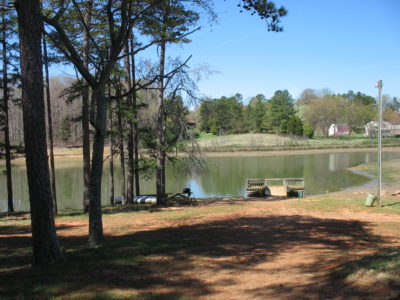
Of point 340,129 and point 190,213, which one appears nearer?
point 190,213

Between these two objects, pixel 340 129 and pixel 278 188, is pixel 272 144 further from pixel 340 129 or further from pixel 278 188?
pixel 278 188

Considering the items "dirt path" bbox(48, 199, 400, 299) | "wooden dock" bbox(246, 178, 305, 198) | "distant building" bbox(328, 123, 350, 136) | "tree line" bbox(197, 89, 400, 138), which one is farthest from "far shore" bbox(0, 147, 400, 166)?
"dirt path" bbox(48, 199, 400, 299)

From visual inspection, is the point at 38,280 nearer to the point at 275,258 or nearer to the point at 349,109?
the point at 275,258

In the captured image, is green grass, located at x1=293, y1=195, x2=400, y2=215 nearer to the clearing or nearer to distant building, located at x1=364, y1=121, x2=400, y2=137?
the clearing

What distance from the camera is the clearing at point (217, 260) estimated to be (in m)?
4.38

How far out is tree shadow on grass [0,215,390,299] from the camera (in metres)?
4.52

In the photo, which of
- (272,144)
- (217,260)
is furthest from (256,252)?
(272,144)

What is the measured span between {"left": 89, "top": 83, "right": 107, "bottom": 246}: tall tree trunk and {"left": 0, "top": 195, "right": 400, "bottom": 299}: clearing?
394 mm

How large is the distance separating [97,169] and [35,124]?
1.81 meters

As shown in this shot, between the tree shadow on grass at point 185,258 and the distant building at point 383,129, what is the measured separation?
7491cm

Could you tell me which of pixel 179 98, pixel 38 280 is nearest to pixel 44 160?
pixel 38 280

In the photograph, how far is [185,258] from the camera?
640 centimetres

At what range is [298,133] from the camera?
7456 centimetres

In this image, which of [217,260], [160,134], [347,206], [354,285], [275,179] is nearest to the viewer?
[354,285]
